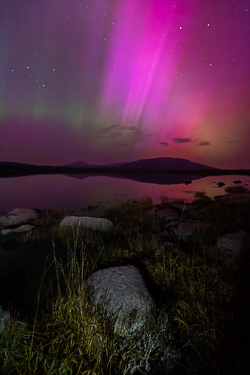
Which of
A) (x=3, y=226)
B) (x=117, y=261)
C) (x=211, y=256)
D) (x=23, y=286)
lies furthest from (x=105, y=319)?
(x=3, y=226)

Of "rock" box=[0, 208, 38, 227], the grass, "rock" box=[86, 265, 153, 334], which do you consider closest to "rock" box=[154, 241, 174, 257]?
the grass

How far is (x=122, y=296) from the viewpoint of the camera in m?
2.82

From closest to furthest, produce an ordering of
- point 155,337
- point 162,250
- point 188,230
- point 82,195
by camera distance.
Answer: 1. point 155,337
2. point 162,250
3. point 188,230
4. point 82,195

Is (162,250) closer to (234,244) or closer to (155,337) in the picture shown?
(234,244)

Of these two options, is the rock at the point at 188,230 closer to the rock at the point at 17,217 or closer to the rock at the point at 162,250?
the rock at the point at 162,250

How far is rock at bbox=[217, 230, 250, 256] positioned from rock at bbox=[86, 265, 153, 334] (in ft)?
7.46

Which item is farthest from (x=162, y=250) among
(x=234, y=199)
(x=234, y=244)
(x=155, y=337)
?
(x=234, y=199)

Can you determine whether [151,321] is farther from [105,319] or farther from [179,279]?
[179,279]

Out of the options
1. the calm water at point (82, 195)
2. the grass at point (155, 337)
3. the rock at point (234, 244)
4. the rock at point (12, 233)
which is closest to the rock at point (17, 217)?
the rock at point (12, 233)

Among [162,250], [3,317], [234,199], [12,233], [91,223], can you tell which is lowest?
[12,233]

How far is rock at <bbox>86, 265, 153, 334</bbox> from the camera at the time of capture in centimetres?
244

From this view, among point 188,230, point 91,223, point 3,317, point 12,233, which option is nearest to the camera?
point 3,317

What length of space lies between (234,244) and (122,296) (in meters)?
2.99

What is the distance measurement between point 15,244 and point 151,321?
214 inches
